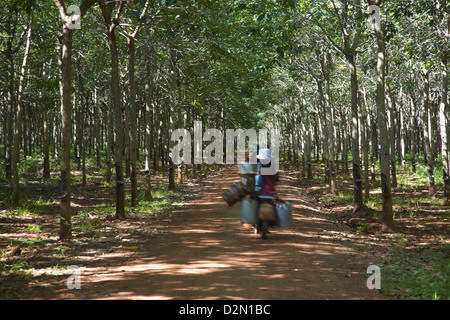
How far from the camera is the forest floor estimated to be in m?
5.70

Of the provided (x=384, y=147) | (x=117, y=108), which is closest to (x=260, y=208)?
(x=384, y=147)

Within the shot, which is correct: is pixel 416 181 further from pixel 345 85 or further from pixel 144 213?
pixel 144 213

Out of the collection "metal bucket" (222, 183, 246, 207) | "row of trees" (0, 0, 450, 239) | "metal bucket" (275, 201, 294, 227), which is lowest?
"metal bucket" (275, 201, 294, 227)

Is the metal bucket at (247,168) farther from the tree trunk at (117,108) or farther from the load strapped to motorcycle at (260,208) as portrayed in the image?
the tree trunk at (117,108)

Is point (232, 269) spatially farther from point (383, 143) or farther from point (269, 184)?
point (383, 143)

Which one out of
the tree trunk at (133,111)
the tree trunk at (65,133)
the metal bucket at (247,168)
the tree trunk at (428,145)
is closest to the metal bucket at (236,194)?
the metal bucket at (247,168)

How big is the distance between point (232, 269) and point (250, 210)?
99.3 inches

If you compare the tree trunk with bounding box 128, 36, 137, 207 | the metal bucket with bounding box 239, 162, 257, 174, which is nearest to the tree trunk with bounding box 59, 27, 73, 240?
the metal bucket with bounding box 239, 162, 257, 174

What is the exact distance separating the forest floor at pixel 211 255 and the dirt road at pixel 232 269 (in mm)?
17

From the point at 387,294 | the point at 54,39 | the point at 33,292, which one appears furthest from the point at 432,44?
the point at 54,39

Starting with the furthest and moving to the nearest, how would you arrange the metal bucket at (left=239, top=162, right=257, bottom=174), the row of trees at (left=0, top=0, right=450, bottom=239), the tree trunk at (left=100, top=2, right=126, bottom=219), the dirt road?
the tree trunk at (left=100, top=2, right=126, bottom=219) → the row of trees at (left=0, top=0, right=450, bottom=239) → the metal bucket at (left=239, top=162, right=257, bottom=174) → the dirt road

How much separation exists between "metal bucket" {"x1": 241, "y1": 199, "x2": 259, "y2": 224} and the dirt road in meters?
0.44

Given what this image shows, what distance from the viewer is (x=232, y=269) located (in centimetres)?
662

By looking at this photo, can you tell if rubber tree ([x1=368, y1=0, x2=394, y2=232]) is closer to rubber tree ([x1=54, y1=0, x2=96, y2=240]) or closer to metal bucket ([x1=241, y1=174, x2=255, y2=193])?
metal bucket ([x1=241, y1=174, x2=255, y2=193])
